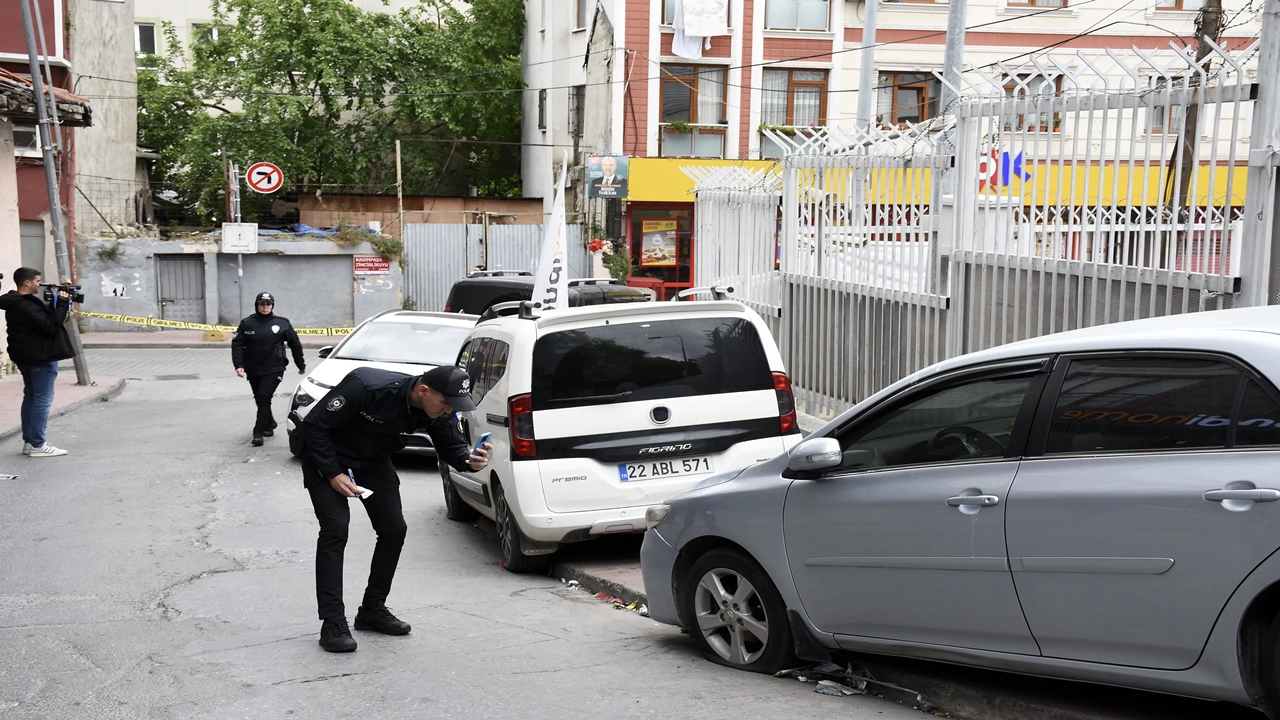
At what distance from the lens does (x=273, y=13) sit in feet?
117

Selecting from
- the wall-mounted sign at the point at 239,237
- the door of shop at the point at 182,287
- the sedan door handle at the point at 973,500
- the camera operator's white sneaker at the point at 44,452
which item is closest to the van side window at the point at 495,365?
the sedan door handle at the point at 973,500

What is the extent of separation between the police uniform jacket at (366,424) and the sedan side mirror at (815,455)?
1.82m

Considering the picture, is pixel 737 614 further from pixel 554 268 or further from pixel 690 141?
pixel 690 141

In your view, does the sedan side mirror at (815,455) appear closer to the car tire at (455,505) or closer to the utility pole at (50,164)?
the car tire at (455,505)

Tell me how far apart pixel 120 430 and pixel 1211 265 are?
1273 cm

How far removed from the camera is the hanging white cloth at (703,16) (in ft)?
101

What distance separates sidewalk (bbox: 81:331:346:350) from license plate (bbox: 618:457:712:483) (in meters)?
21.8

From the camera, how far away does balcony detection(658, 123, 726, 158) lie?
31844 mm

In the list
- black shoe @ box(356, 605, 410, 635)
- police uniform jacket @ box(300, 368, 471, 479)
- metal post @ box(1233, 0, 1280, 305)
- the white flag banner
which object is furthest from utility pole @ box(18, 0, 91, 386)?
metal post @ box(1233, 0, 1280, 305)

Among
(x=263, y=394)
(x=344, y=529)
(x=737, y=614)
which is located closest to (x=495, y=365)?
(x=344, y=529)

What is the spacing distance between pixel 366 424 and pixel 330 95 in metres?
33.5

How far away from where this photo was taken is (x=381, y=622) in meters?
6.38

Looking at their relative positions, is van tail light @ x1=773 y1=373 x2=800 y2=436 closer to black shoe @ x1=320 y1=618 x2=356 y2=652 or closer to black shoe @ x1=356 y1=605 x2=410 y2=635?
black shoe @ x1=356 y1=605 x2=410 y2=635

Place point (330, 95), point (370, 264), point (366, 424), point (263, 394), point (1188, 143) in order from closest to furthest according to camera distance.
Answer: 1. point (366, 424)
2. point (1188, 143)
3. point (263, 394)
4. point (370, 264)
5. point (330, 95)
